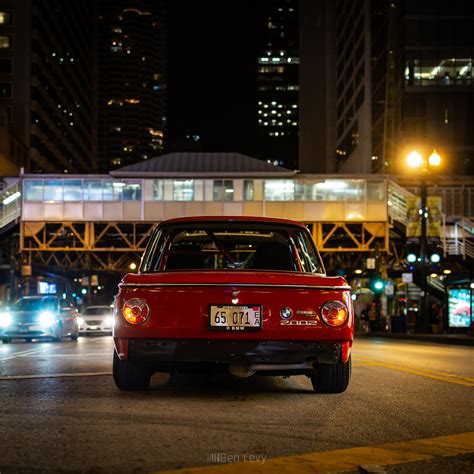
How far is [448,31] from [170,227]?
67430mm

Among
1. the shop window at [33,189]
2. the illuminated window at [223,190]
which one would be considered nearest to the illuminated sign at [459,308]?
the illuminated window at [223,190]

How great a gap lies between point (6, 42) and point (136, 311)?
90.3 m

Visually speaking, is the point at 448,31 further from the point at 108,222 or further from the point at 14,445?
the point at 14,445

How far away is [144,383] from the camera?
7766 mm

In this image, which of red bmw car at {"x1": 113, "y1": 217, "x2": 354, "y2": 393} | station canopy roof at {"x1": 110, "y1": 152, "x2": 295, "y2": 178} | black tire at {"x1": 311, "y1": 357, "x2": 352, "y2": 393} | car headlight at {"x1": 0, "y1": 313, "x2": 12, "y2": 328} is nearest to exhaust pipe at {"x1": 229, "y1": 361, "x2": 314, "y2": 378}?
red bmw car at {"x1": 113, "y1": 217, "x2": 354, "y2": 393}

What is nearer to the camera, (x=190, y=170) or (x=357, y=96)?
(x=190, y=170)

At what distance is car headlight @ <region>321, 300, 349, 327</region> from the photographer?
712cm

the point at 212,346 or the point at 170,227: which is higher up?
the point at 170,227

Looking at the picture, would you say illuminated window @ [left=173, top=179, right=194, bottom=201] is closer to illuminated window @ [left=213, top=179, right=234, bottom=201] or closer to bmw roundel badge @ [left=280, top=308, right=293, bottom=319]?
illuminated window @ [left=213, top=179, right=234, bottom=201]

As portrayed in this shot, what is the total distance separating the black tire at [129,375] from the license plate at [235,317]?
39.8 inches

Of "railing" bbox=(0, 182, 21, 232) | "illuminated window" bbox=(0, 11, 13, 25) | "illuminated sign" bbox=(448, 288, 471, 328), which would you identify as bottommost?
"illuminated sign" bbox=(448, 288, 471, 328)

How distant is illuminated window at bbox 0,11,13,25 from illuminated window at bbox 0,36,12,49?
64.7 inches

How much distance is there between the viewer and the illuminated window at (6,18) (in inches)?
3561

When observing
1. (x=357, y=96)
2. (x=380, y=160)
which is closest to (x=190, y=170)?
(x=380, y=160)
